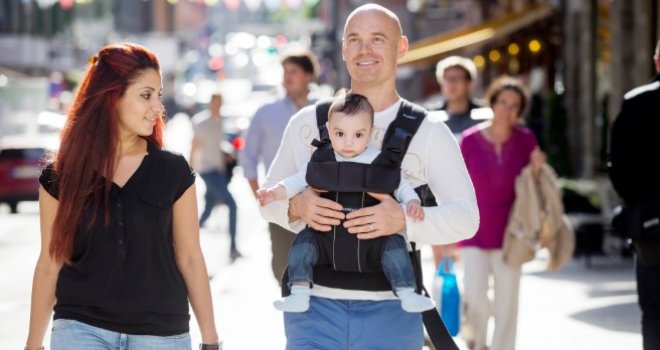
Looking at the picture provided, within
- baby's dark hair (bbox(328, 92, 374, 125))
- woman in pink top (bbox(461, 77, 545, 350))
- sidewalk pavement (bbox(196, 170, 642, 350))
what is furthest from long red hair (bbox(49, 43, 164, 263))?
sidewalk pavement (bbox(196, 170, 642, 350))

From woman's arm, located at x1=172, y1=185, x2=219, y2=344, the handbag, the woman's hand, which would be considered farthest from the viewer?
the woman's hand

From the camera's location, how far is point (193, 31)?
137500mm

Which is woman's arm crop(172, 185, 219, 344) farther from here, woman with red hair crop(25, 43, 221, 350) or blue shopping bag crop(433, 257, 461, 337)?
blue shopping bag crop(433, 257, 461, 337)

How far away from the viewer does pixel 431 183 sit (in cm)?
521

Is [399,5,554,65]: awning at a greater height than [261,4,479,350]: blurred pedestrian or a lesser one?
greater

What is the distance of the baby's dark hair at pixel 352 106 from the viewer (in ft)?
16.4

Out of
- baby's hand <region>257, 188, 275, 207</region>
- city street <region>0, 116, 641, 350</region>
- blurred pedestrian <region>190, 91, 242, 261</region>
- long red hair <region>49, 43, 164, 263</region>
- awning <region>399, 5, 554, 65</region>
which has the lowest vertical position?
city street <region>0, 116, 641, 350</region>

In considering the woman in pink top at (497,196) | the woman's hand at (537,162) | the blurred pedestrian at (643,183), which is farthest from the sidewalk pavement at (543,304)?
the blurred pedestrian at (643,183)

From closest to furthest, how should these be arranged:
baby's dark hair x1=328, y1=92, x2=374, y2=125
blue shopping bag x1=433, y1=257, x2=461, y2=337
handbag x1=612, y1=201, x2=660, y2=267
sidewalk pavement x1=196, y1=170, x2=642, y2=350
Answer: baby's dark hair x1=328, y1=92, x2=374, y2=125 → handbag x1=612, y1=201, x2=660, y2=267 → blue shopping bag x1=433, y1=257, x2=461, y2=337 → sidewalk pavement x1=196, y1=170, x2=642, y2=350

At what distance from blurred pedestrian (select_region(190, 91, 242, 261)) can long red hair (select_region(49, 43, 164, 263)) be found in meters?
11.6

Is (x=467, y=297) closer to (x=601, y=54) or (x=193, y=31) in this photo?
(x=601, y=54)

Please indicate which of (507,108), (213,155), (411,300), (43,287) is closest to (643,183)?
(411,300)

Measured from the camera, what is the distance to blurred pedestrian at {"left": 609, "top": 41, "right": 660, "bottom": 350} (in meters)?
6.70

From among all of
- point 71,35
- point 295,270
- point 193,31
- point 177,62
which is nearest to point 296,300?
point 295,270
